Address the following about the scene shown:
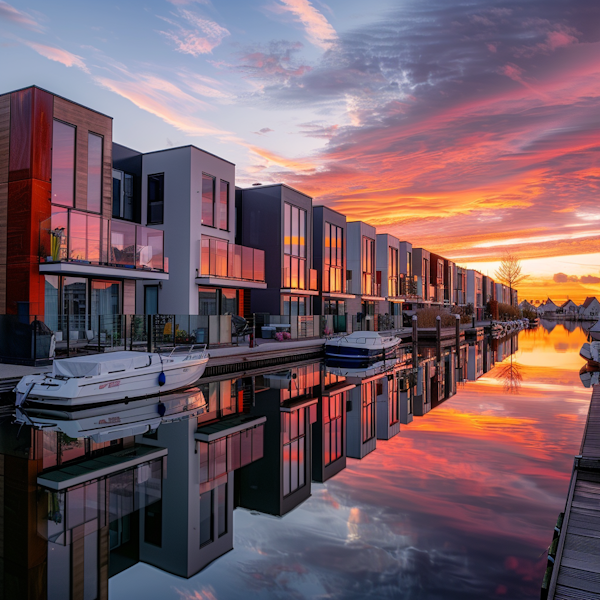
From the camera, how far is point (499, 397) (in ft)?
60.7

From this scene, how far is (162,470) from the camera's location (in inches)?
354

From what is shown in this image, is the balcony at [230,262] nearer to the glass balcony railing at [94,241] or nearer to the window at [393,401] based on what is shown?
the glass balcony railing at [94,241]

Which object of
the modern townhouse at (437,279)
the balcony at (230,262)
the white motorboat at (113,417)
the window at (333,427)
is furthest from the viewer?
the modern townhouse at (437,279)

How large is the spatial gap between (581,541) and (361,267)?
39.5 meters

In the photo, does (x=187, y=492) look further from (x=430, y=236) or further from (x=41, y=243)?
(x=430, y=236)

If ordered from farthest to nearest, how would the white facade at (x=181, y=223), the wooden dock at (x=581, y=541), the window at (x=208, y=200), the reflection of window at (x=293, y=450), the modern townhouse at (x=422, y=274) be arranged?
the modern townhouse at (x=422, y=274), the window at (x=208, y=200), the white facade at (x=181, y=223), the reflection of window at (x=293, y=450), the wooden dock at (x=581, y=541)

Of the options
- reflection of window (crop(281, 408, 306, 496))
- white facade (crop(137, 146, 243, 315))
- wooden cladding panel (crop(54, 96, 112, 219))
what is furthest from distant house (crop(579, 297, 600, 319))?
reflection of window (crop(281, 408, 306, 496))

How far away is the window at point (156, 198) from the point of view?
24.9m

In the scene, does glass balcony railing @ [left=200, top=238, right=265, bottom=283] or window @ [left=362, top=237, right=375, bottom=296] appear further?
window @ [left=362, top=237, right=375, bottom=296]

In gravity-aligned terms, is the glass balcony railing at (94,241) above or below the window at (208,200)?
below

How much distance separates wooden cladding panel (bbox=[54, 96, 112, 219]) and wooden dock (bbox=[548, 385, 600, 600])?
1830cm

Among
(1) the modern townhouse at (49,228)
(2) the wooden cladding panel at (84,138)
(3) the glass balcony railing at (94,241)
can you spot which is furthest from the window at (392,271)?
(1) the modern townhouse at (49,228)

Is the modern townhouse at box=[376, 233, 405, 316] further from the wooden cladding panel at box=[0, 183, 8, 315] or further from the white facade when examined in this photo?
the wooden cladding panel at box=[0, 183, 8, 315]

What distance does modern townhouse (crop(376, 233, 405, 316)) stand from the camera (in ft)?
170
